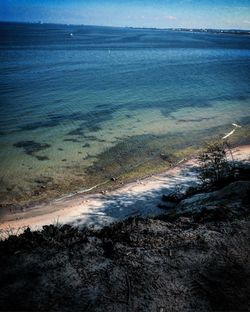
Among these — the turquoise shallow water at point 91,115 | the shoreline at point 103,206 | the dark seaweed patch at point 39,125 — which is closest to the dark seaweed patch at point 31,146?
the turquoise shallow water at point 91,115

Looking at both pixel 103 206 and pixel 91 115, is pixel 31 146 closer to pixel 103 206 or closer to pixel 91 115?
pixel 91 115

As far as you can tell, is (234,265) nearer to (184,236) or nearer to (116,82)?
(184,236)

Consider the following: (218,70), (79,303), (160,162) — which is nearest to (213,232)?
(79,303)

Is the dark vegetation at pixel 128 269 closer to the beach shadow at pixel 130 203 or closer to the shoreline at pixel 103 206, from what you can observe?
the beach shadow at pixel 130 203

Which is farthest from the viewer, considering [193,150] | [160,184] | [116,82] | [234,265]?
[116,82]

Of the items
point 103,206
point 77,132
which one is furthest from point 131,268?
point 77,132

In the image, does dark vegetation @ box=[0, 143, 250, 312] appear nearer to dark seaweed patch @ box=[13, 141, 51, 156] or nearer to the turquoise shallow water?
the turquoise shallow water
